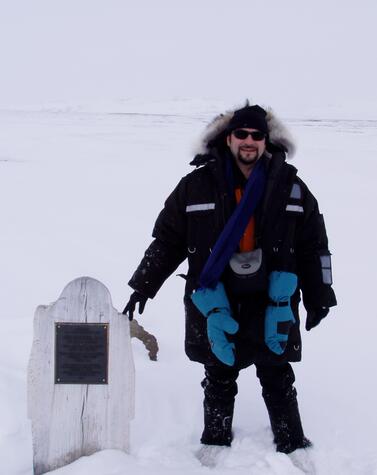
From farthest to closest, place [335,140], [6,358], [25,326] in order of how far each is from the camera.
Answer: [335,140] → [25,326] → [6,358]

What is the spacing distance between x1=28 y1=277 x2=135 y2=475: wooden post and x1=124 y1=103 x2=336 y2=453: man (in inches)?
9.2

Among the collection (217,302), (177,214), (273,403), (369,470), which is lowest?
(369,470)

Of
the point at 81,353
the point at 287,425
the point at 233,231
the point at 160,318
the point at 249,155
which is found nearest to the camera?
the point at 233,231

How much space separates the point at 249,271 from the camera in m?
2.49

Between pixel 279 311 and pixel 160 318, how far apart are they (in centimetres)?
243

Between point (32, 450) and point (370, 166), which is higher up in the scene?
point (370, 166)

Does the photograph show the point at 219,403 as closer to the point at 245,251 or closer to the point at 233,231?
the point at 245,251

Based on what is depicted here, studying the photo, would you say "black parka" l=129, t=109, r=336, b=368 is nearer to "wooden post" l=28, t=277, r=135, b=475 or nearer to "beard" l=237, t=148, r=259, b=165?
"beard" l=237, t=148, r=259, b=165

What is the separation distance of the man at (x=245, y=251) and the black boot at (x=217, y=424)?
0.15m

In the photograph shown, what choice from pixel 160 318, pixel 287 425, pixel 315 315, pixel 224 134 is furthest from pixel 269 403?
pixel 160 318

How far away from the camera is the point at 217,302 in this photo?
2.51 m

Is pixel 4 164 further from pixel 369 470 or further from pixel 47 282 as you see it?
pixel 369 470

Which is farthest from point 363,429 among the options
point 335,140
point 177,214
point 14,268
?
point 335,140

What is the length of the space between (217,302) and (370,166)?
11083 mm
